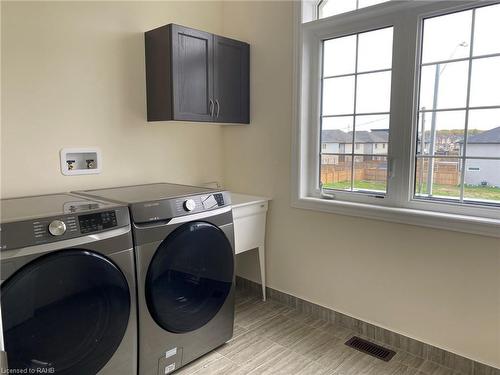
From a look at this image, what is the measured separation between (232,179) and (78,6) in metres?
1.58

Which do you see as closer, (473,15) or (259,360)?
(473,15)

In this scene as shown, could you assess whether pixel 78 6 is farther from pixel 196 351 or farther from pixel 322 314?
pixel 322 314

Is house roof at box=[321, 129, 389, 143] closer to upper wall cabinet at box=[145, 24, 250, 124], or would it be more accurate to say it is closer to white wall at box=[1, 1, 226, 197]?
upper wall cabinet at box=[145, 24, 250, 124]

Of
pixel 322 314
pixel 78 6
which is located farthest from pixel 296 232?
pixel 78 6

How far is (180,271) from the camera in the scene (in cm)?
186

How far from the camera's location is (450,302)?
6.44 feet

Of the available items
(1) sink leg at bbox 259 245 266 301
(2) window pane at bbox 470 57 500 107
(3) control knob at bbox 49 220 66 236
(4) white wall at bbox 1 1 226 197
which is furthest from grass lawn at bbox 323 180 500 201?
(3) control knob at bbox 49 220 66 236

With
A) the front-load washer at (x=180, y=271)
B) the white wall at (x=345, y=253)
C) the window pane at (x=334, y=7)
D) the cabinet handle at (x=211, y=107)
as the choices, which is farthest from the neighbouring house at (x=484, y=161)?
the cabinet handle at (x=211, y=107)

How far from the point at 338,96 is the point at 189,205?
127 centimetres

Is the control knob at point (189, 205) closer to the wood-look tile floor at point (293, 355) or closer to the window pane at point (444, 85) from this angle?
A: the wood-look tile floor at point (293, 355)

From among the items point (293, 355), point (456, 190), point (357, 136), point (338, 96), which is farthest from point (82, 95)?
point (456, 190)

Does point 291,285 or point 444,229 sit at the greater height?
point 444,229

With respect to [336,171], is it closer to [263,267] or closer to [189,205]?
[263,267]

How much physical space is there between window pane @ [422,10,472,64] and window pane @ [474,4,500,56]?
1.6 inches
